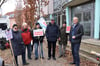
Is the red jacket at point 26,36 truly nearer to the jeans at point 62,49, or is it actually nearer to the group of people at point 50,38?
the group of people at point 50,38

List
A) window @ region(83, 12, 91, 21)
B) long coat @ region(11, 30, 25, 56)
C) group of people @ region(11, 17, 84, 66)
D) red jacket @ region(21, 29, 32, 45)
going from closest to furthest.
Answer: group of people @ region(11, 17, 84, 66)
long coat @ region(11, 30, 25, 56)
red jacket @ region(21, 29, 32, 45)
window @ region(83, 12, 91, 21)

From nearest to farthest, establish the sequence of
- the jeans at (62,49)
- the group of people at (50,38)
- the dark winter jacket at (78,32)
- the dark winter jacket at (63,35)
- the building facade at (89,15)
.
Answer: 1. the dark winter jacket at (78,32)
2. the group of people at (50,38)
3. the dark winter jacket at (63,35)
4. the jeans at (62,49)
5. the building facade at (89,15)

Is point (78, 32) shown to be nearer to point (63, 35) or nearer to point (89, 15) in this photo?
point (63, 35)

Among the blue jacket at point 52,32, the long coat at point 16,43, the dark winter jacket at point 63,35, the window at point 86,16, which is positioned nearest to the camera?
the long coat at point 16,43

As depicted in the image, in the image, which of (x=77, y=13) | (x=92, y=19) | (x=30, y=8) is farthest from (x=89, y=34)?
(x=30, y=8)

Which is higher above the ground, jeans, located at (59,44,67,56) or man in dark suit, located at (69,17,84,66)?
man in dark suit, located at (69,17,84,66)

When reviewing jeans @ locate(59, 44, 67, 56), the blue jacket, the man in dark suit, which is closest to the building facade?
jeans @ locate(59, 44, 67, 56)

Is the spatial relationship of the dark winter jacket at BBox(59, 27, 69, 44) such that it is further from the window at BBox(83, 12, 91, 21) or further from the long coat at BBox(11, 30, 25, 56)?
the window at BBox(83, 12, 91, 21)

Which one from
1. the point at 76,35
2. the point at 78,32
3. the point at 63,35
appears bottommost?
the point at 63,35

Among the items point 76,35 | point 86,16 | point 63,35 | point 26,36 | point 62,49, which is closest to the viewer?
point 76,35

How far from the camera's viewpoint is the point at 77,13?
11773mm

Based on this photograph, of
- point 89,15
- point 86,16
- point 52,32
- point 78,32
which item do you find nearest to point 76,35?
point 78,32

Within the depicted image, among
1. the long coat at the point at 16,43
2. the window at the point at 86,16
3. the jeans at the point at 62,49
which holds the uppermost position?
the window at the point at 86,16

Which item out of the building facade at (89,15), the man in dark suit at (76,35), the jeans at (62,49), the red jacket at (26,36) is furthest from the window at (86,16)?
the red jacket at (26,36)
